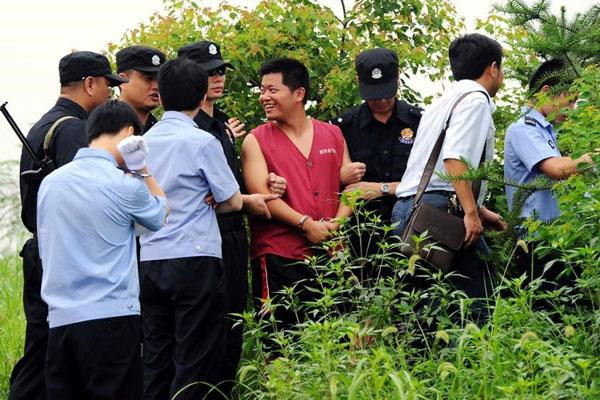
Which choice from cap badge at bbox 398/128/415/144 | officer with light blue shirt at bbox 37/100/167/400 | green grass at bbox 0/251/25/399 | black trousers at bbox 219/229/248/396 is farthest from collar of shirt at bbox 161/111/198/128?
green grass at bbox 0/251/25/399

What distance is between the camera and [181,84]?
642 cm

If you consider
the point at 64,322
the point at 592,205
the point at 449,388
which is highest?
the point at 592,205

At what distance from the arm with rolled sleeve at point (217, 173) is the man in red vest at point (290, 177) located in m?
0.50

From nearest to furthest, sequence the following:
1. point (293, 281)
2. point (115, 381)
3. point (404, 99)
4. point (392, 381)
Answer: point (392, 381) < point (115, 381) < point (293, 281) < point (404, 99)

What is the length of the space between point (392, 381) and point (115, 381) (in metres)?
1.22

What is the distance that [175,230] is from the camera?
6.29m

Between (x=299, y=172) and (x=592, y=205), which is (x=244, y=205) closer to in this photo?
(x=299, y=172)

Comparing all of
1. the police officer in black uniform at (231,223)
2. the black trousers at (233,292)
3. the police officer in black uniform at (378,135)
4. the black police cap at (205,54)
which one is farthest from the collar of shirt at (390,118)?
the black trousers at (233,292)

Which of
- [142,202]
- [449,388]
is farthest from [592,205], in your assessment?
[142,202]

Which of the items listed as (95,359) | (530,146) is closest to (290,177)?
(530,146)

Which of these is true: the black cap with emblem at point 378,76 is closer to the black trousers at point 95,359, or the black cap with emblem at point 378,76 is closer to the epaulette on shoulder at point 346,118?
the epaulette on shoulder at point 346,118

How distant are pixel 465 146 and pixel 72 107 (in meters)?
2.06

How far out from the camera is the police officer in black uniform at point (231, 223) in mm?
6633

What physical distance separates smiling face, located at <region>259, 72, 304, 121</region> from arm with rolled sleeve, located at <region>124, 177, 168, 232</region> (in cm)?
167
